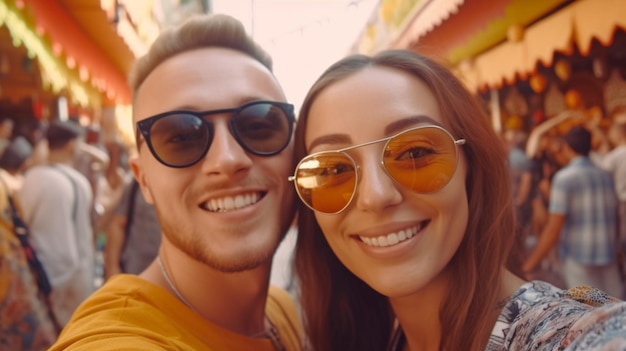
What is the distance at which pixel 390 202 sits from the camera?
125 cm

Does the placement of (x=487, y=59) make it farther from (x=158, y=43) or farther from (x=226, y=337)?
(x=226, y=337)

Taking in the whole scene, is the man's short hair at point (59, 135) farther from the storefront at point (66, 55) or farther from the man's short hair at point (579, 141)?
the man's short hair at point (579, 141)

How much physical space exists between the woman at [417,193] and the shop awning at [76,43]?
3.46 meters

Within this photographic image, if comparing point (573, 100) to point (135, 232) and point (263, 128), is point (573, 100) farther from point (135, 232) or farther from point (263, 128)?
point (263, 128)

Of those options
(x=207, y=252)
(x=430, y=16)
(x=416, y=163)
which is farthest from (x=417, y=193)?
(x=430, y=16)

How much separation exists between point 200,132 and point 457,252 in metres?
0.87

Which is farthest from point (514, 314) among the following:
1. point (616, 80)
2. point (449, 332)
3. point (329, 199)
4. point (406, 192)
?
point (616, 80)

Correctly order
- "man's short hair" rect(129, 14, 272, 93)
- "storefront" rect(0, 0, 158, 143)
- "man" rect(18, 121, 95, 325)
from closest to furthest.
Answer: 1. "man's short hair" rect(129, 14, 272, 93)
2. "man" rect(18, 121, 95, 325)
3. "storefront" rect(0, 0, 158, 143)

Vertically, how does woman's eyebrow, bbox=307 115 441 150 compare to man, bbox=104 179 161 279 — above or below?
above

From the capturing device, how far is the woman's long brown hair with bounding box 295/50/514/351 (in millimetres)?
1285

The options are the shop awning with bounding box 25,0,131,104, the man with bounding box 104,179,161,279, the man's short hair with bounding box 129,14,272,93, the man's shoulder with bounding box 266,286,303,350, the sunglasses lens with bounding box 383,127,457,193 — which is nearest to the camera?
the sunglasses lens with bounding box 383,127,457,193

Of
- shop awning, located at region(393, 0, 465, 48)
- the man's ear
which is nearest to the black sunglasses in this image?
the man's ear

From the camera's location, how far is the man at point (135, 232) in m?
3.39

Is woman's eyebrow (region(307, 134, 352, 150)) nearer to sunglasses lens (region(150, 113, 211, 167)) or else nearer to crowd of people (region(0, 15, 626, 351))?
crowd of people (region(0, 15, 626, 351))
